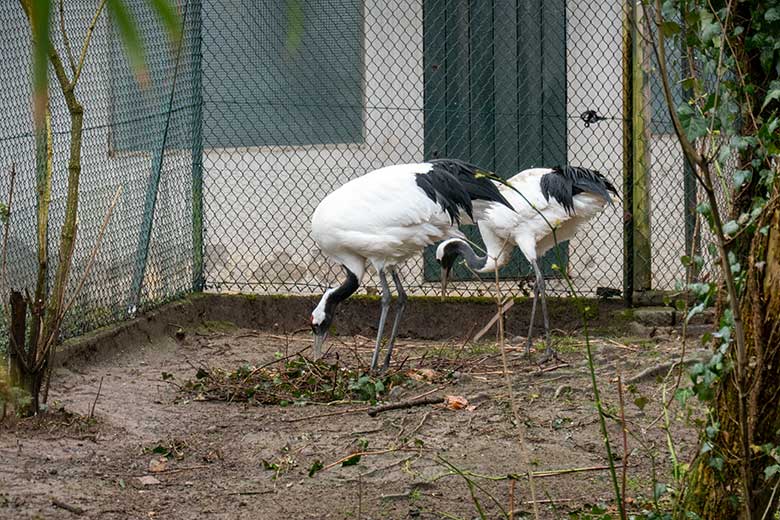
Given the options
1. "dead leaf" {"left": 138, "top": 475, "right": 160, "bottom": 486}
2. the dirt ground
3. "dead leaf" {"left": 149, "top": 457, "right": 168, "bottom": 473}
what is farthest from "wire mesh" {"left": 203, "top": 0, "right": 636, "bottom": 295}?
"dead leaf" {"left": 138, "top": 475, "right": 160, "bottom": 486}

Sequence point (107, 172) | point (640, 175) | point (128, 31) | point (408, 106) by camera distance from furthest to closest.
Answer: point (408, 106), point (640, 175), point (107, 172), point (128, 31)

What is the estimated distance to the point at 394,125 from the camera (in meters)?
8.22

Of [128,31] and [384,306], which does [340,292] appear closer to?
[384,306]

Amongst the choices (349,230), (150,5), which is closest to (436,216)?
(349,230)

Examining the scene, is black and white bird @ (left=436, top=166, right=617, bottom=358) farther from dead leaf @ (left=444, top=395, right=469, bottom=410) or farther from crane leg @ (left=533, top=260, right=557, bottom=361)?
dead leaf @ (left=444, top=395, right=469, bottom=410)

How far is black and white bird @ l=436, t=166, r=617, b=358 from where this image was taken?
6.80m

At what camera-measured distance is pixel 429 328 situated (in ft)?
25.8

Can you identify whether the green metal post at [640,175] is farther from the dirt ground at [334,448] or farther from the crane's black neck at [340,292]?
the crane's black neck at [340,292]

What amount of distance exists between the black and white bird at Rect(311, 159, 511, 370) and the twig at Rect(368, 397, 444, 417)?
1052 mm

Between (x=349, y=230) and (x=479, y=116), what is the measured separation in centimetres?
206

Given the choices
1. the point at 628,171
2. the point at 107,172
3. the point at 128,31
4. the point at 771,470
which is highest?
the point at 128,31

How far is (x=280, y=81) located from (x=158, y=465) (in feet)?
14.1

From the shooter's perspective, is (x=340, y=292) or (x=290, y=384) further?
(x=340, y=292)

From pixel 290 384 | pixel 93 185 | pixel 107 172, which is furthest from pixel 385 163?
pixel 290 384
